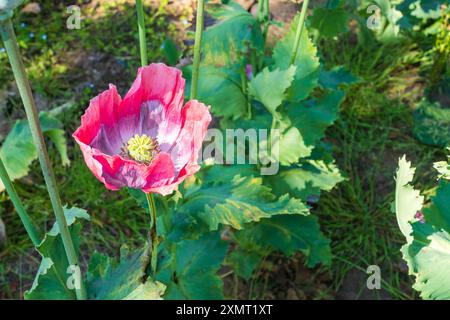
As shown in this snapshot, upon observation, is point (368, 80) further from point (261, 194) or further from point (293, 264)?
point (261, 194)

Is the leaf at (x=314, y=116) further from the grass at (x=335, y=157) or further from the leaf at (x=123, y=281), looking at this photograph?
the leaf at (x=123, y=281)

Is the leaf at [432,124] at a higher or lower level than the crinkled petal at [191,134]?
lower

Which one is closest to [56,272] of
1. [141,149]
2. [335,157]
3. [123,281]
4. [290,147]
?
[123,281]

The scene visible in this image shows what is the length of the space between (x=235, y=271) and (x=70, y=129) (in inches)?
34.2

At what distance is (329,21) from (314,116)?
0.93 feet

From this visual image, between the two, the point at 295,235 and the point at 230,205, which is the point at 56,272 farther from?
the point at 295,235

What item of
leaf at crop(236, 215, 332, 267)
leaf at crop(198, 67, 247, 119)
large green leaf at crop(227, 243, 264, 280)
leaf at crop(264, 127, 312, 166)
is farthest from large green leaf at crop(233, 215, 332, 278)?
leaf at crop(198, 67, 247, 119)

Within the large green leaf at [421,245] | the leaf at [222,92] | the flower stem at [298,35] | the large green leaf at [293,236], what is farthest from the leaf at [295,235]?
the large green leaf at [421,245]

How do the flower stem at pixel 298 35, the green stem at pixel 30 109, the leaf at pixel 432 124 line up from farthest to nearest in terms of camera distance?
the leaf at pixel 432 124, the flower stem at pixel 298 35, the green stem at pixel 30 109

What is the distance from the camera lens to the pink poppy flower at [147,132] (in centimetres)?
96

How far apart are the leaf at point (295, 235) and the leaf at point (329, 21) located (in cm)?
54

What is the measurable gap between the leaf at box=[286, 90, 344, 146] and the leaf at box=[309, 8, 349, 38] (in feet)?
0.59

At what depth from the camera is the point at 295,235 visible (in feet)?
5.87

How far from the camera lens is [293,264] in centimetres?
204
